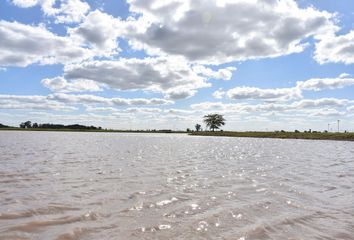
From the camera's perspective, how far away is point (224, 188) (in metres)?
17.5

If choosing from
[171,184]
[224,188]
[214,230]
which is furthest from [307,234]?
[171,184]

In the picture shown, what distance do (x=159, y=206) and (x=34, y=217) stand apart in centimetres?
431

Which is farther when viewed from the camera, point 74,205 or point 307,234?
point 74,205

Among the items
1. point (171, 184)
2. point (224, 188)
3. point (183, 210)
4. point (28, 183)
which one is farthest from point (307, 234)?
point (28, 183)

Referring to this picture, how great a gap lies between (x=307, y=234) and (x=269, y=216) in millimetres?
2091

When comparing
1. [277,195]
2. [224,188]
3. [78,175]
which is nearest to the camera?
[277,195]

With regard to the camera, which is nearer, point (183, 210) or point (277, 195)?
point (183, 210)

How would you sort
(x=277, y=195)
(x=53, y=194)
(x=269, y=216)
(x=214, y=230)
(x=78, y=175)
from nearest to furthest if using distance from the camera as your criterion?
(x=214, y=230) → (x=269, y=216) → (x=53, y=194) → (x=277, y=195) → (x=78, y=175)

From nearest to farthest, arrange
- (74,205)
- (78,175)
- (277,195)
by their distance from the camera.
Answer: (74,205) → (277,195) → (78,175)

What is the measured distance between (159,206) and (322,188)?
9906mm

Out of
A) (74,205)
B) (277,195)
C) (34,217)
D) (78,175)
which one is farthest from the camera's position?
(78,175)

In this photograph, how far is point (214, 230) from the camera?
1002 cm

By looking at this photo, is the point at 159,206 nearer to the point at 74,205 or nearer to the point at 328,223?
the point at 74,205

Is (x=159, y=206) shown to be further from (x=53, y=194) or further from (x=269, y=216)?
(x=53, y=194)
